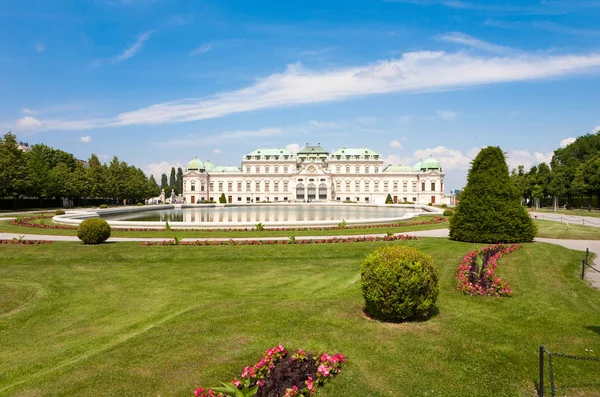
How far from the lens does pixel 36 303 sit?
10.7m

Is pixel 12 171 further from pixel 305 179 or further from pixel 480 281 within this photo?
pixel 305 179

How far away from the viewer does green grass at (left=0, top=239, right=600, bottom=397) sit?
5922 mm

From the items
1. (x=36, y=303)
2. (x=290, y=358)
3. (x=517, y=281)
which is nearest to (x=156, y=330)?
(x=290, y=358)

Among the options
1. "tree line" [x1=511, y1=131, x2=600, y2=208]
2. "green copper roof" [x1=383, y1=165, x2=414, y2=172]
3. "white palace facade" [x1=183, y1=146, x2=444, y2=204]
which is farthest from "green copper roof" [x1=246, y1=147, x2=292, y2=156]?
"tree line" [x1=511, y1=131, x2=600, y2=208]

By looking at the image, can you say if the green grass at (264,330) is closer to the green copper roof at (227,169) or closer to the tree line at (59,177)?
the tree line at (59,177)

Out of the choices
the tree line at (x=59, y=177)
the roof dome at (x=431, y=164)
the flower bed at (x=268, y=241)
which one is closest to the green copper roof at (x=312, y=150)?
the roof dome at (x=431, y=164)

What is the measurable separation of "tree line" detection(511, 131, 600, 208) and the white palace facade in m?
28.0

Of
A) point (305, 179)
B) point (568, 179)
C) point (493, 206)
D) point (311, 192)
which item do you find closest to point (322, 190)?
point (311, 192)

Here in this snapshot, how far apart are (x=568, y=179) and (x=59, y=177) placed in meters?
78.6

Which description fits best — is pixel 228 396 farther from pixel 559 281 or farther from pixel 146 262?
pixel 146 262

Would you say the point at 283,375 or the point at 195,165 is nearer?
the point at 283,375

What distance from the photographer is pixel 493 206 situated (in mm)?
19328

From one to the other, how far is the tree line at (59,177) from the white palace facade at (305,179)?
2566cm

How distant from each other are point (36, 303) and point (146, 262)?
5.82 meters
